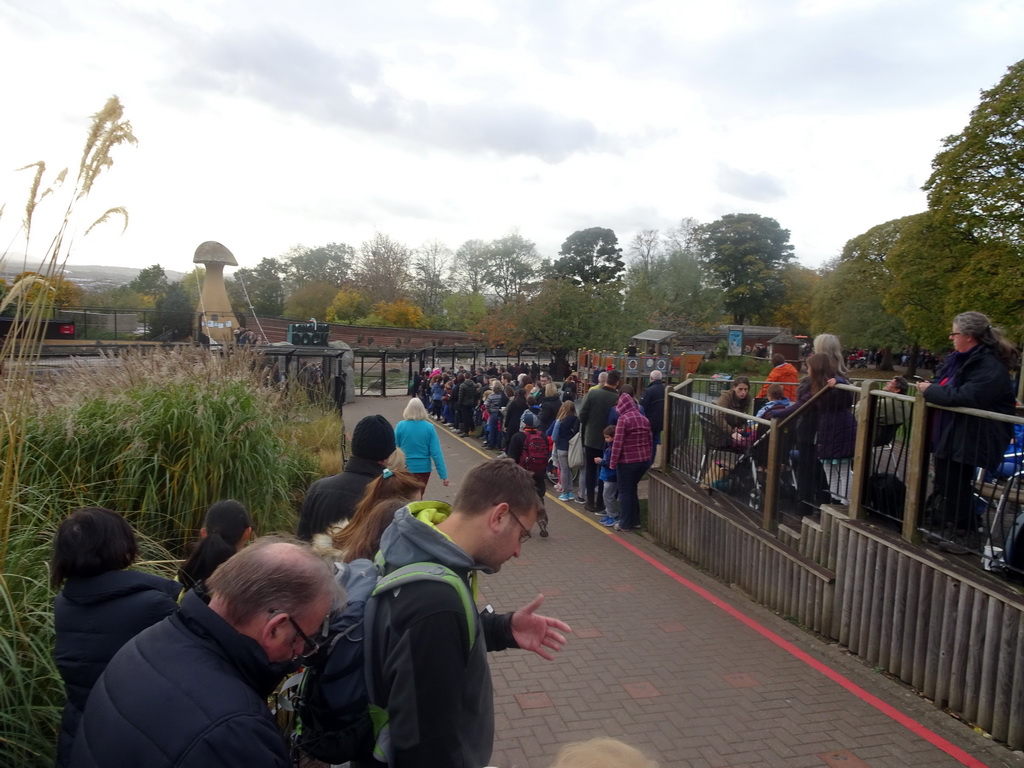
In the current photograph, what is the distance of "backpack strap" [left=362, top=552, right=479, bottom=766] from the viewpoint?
2.04m

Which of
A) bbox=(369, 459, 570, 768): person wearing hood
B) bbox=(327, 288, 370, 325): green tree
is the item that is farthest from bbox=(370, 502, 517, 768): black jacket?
bbox=(327, 288, 370, 325): green tree

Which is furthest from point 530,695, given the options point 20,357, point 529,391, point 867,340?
point 867,340

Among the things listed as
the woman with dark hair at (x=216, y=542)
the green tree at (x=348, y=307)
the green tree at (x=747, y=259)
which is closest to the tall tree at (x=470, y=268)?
the green tree at (x=348, y=307)

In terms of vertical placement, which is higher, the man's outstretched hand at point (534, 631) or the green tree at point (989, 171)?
the green tree at point (989, 171)

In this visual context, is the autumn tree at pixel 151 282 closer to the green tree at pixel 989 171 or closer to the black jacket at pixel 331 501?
the green tree at pixel 989 171

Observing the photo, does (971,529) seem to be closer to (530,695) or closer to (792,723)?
(792,723)

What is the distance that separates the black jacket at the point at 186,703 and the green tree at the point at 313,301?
62.6 m

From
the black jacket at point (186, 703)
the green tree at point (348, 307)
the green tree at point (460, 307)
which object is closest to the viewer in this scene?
the black jacket at point (186, 703)

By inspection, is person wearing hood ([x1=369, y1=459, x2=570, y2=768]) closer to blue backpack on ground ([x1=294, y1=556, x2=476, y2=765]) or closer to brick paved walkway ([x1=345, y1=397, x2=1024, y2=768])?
blue backpack on ground ([x1=294, y1=556, x2=476, y2=765])

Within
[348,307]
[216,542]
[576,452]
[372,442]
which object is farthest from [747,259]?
[216,542]

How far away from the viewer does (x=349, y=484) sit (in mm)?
4629

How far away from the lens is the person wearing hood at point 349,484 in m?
4.52

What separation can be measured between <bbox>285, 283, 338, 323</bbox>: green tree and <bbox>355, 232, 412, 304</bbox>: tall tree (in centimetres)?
292

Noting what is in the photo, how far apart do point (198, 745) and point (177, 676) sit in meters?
0.18
